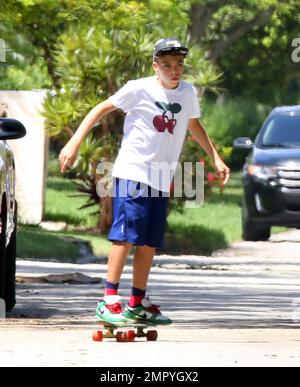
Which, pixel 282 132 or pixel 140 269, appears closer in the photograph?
pixel 140 269

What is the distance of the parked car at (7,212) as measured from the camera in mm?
11719

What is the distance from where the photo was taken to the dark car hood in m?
24.0

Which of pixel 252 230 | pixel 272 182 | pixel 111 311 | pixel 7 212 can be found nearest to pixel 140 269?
pixel 111 311

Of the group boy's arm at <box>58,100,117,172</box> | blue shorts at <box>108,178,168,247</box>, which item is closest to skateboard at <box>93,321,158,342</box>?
blue shorts at <box>108,178,168,247</box>

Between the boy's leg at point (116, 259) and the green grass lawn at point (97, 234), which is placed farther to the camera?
the green grass lawn at point (97, 234)

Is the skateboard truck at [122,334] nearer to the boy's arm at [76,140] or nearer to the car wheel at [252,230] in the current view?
the boy's arm at [76,140]

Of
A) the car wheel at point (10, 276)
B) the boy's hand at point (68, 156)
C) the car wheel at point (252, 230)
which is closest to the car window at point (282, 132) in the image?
the car wheel at point (252, 230)

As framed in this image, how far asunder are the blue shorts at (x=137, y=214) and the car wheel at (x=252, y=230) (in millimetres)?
13666

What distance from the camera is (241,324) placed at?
39.3ft

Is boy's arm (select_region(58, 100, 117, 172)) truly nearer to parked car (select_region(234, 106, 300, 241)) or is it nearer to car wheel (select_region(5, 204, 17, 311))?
car wheel (select_region(5, 204, 17, 311))

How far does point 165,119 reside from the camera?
427 inches

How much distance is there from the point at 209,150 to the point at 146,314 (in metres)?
1.16

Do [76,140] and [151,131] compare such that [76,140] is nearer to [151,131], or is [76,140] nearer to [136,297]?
[151,131]
